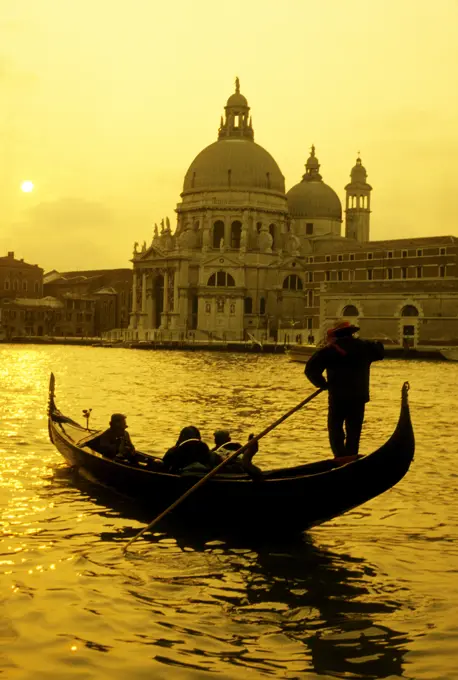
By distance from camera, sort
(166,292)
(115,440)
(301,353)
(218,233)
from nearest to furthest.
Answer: (115,440)
(301,353)
(166,292)
(218,233)

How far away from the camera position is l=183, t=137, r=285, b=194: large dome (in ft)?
320

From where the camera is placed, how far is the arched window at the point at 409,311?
6976 cm

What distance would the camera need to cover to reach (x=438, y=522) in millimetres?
10703

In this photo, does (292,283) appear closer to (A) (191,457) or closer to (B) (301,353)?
(B) (301,353)

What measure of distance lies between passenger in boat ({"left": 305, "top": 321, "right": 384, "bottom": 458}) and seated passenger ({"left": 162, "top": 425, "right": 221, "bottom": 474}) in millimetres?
1389

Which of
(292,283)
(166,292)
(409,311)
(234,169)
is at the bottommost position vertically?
(409,311)

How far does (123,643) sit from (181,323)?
86.5 metres

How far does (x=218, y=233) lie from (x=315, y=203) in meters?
12.3

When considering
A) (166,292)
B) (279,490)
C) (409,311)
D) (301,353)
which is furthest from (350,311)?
(279,490)

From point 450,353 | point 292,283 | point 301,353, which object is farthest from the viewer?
point 292,283

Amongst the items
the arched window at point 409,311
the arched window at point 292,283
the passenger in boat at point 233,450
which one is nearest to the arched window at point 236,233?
the arched window at point 292,283

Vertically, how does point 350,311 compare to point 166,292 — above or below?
below

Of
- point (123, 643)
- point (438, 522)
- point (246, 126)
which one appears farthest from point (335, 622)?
point (246, 126)

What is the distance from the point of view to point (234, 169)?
9762cm
